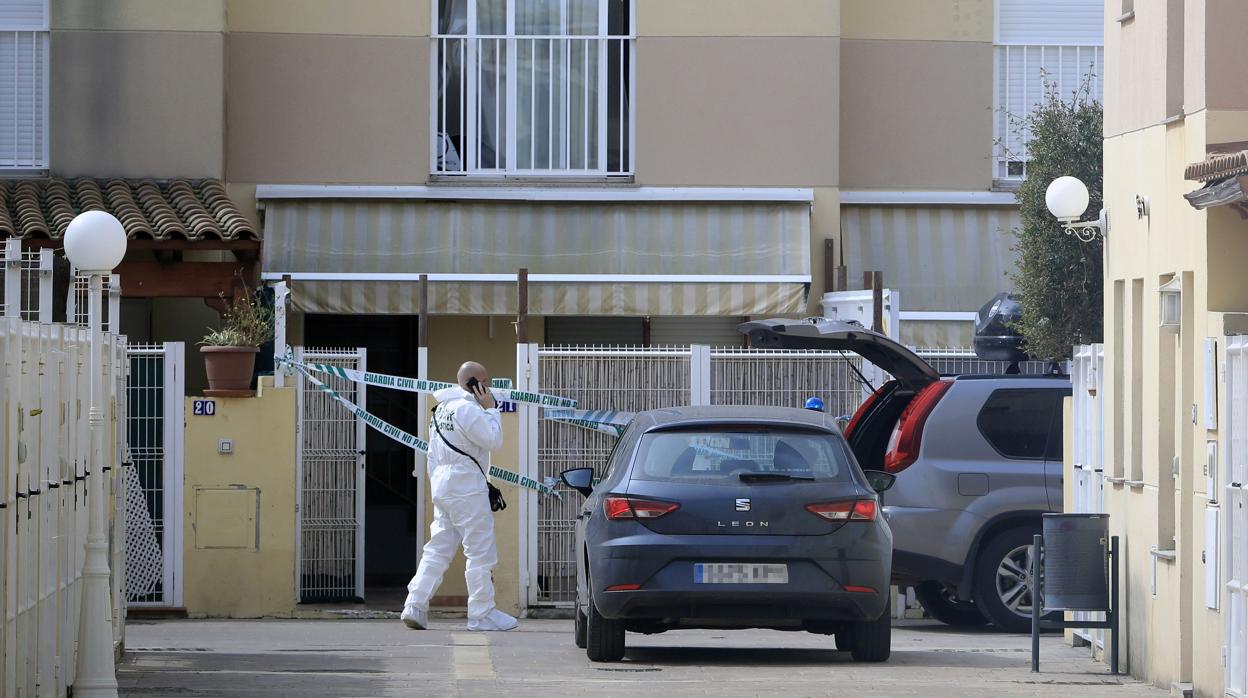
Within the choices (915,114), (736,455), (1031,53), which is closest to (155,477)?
(736,455)

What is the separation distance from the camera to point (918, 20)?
62.8ft

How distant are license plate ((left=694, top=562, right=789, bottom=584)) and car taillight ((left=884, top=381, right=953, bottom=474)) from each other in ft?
9.91

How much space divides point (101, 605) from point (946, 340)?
1045cm

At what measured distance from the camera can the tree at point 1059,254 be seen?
51.7 feet

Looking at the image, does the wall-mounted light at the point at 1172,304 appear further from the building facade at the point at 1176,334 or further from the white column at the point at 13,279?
the white column at the point at 13,279

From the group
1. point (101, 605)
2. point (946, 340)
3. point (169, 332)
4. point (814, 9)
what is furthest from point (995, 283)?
point (101, 605)

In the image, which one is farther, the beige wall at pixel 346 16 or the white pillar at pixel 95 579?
the beige wall at pixel 346 16

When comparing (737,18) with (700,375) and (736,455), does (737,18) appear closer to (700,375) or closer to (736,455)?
(700,375)

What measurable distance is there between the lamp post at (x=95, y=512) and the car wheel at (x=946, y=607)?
716cm

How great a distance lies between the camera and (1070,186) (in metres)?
12.2

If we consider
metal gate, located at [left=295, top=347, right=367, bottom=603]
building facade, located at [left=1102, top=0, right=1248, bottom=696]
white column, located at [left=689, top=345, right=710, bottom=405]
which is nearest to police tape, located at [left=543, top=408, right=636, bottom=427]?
white column, located at [left=689, top=345, right=710, bottom=405]

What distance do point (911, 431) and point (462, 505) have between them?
3.35 metres

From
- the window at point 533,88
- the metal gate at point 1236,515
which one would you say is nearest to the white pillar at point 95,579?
the metal gate at point 1236,515

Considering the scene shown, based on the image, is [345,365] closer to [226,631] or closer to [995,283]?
[226,631]
